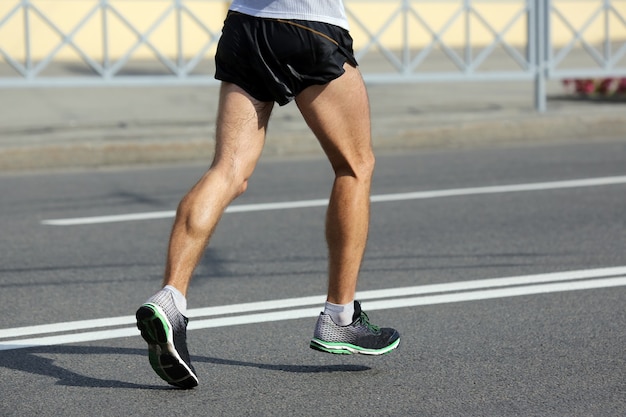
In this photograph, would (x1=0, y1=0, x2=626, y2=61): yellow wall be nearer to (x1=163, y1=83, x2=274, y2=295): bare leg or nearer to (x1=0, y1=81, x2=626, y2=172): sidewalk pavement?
(x1=0, y1=81, x2=626, y2=172): sidewalk pavement

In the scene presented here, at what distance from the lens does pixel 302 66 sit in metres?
3.82

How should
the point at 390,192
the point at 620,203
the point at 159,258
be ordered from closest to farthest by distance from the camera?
the point at 159,258 → the point at 620,203 → the point at 390,192

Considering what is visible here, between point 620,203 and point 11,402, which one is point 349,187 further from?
point 620,203

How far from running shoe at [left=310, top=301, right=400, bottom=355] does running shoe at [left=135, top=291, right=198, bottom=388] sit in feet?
1.59

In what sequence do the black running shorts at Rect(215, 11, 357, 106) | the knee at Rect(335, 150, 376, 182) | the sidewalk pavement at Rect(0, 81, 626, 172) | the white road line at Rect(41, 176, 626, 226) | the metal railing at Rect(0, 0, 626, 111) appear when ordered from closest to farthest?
the black running shorts at Rect(215, 11, 357, 106)
the knee at Rect(335, 150, 376, 182)
the white road line at Rect(41, 176, 626, 226)
the sidewalk pavement at Rect(0, 81, 626, 172)
the metal railing at Rect(0, 0, 626, 111)

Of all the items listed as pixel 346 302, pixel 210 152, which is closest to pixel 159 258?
pixel 346 302

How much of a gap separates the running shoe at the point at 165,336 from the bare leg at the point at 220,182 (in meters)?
0.11

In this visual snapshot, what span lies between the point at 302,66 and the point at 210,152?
20.0 ft

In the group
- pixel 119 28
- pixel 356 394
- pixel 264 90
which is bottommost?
pixel 119 28

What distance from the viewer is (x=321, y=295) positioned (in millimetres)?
5164

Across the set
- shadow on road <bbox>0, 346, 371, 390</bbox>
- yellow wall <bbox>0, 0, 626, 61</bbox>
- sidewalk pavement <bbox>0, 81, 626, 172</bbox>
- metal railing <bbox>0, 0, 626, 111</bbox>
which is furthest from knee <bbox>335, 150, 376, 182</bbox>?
yellow wall <bbox>0, 0, 626, 61</bbox>

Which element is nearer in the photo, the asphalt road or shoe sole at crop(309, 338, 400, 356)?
the asphalt road

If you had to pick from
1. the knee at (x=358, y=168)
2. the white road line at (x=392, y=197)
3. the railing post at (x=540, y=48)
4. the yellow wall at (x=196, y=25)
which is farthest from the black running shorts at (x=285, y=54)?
the yellow wall at (x=196, y=25)

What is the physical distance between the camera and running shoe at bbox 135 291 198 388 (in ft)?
11.7
